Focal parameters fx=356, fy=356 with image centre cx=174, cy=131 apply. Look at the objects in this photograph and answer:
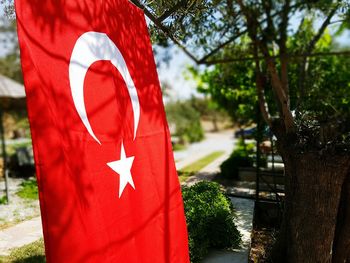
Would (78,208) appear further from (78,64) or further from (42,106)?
(78,64)

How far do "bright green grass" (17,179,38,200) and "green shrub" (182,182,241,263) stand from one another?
18.3ft

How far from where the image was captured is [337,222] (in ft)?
16.3

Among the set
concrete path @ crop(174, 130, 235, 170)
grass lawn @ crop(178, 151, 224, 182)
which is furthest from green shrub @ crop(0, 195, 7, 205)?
concrete path @ crop(174, 130, 235, 170)

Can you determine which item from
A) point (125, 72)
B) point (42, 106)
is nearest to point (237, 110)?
point (125, 72)

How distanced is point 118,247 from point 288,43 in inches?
445

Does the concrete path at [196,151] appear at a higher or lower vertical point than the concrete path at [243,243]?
higher

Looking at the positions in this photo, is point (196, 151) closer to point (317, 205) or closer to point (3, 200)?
point (3, 200)

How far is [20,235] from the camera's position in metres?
6.72

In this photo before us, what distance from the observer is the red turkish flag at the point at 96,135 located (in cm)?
202

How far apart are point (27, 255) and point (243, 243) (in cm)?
353

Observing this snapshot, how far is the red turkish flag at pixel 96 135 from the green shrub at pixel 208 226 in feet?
7.30

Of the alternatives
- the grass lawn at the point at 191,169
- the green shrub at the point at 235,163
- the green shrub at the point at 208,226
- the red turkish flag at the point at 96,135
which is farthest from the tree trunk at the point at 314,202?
the green shrub at the point at 235,163

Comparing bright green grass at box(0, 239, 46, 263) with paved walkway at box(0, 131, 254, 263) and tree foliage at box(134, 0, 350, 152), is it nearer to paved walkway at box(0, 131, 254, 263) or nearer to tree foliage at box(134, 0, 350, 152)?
paved walkway at box(0, 131, 254, 263)

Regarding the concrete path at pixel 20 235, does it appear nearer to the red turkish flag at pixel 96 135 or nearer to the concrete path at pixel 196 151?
the red turkish flag at pixel 96 135
